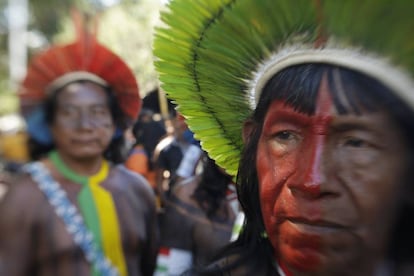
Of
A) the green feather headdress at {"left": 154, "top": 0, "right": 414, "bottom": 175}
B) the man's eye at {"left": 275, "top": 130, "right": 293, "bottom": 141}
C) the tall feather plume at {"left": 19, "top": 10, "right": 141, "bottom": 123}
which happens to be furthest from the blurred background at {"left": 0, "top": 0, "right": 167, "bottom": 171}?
the man's eye at {"left": 275, "top": 130, "right": 293, "bottom": 141}

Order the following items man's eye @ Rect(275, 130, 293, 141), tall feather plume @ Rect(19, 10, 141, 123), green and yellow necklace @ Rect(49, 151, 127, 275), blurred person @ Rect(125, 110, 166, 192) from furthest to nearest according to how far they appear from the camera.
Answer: blurred person @ Rect(125, 110, 166, 192) < tall feather plume @ Rect(19, 10, 141, 123) < green and yellow necklace @ Rect(49, 151, 127, 275) < man's eye @ Rect(275, 130, 293, 141)

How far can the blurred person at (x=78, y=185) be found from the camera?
314cm

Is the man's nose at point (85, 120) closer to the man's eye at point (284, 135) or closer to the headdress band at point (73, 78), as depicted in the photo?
the headdress band at point (73, 78)

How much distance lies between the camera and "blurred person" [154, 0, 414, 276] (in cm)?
124

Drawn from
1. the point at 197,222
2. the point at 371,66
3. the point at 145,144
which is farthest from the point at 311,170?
the point at 145,144

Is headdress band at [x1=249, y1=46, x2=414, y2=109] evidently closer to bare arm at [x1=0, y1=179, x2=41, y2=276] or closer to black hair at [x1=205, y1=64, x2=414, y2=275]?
black hair at [x1=205, y1=64, x2=414, y2=275]

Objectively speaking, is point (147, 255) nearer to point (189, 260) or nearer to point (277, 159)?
point (189, 260)

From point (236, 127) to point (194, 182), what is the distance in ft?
5.64

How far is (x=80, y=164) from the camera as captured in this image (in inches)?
134

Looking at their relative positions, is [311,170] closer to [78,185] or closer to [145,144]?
[78,185]

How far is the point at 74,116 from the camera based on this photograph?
3.33m

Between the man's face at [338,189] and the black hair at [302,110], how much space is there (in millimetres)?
22

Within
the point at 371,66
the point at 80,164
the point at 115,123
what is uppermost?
the point at 371,66

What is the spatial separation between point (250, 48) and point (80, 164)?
2.08 metres
